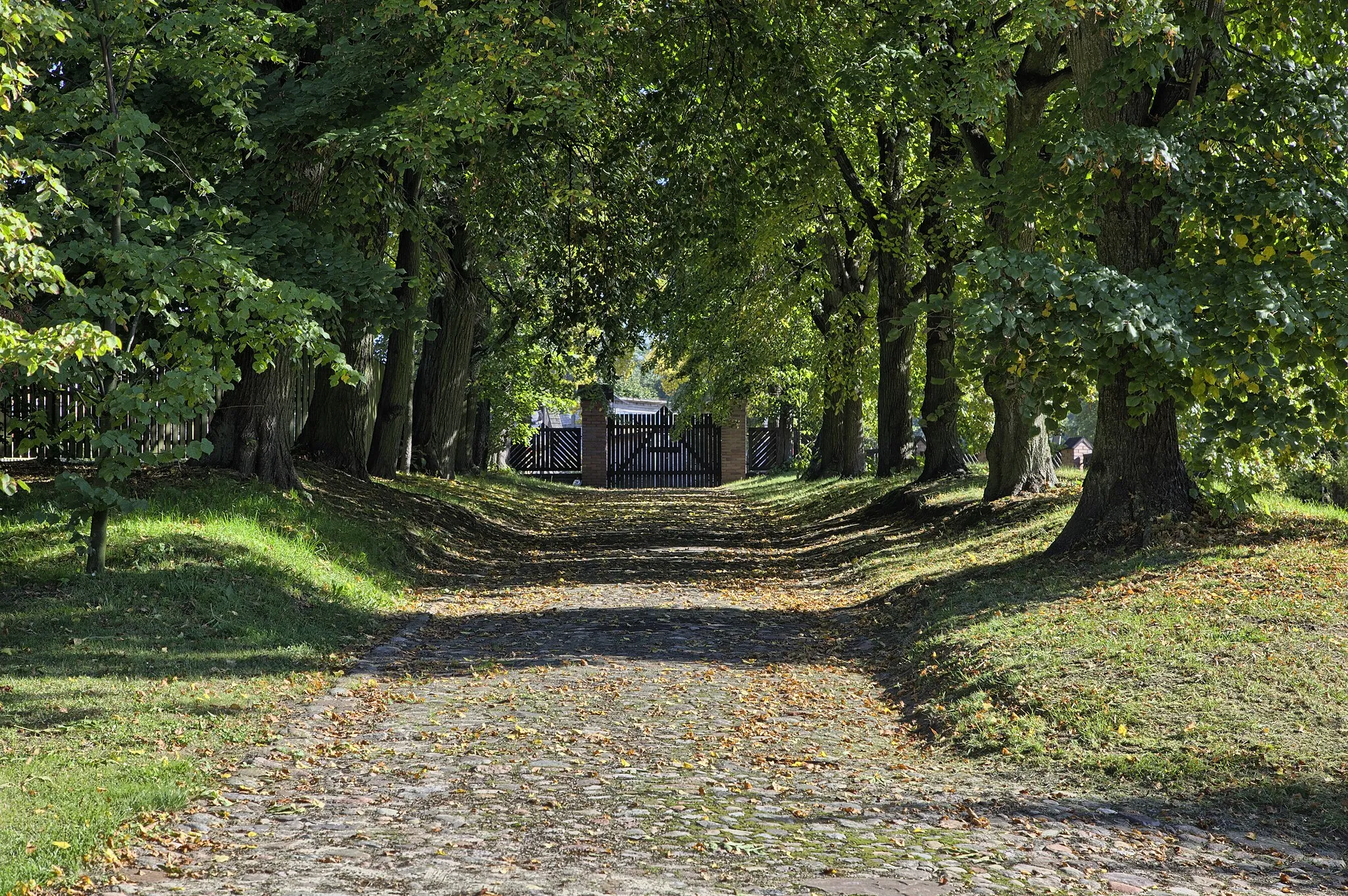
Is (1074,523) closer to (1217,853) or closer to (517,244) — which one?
(1217,853)

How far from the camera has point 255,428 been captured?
1455 centimetres

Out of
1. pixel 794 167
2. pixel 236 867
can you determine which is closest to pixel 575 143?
pixel 794 167

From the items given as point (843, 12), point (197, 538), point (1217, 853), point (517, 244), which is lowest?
point (1217, 853)

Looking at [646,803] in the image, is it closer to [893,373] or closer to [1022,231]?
[1022,231]

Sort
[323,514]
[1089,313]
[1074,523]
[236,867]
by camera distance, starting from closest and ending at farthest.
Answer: [236,867], [1089,313], [1074,523], [323,514]

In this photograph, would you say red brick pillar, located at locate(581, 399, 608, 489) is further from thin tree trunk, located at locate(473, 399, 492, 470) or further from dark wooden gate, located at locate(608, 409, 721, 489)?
thin tree trunk, located at locate(473, 399, 492, 470)

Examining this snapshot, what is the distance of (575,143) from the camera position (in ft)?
49.6

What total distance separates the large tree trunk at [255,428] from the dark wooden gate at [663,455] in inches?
1159

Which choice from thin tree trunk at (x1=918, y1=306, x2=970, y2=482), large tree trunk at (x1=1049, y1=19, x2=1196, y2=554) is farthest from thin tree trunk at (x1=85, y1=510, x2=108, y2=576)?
thin tree trunk at (x1=918, y1=306, x2=970, y2=482)

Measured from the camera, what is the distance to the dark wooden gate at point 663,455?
1745 inches

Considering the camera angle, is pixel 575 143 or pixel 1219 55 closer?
pixel 1219 55

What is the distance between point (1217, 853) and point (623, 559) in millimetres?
12240

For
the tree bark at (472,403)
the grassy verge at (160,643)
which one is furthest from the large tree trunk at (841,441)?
the grassy verge at (160,643)

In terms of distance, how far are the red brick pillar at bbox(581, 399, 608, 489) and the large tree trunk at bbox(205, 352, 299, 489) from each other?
2868cm
